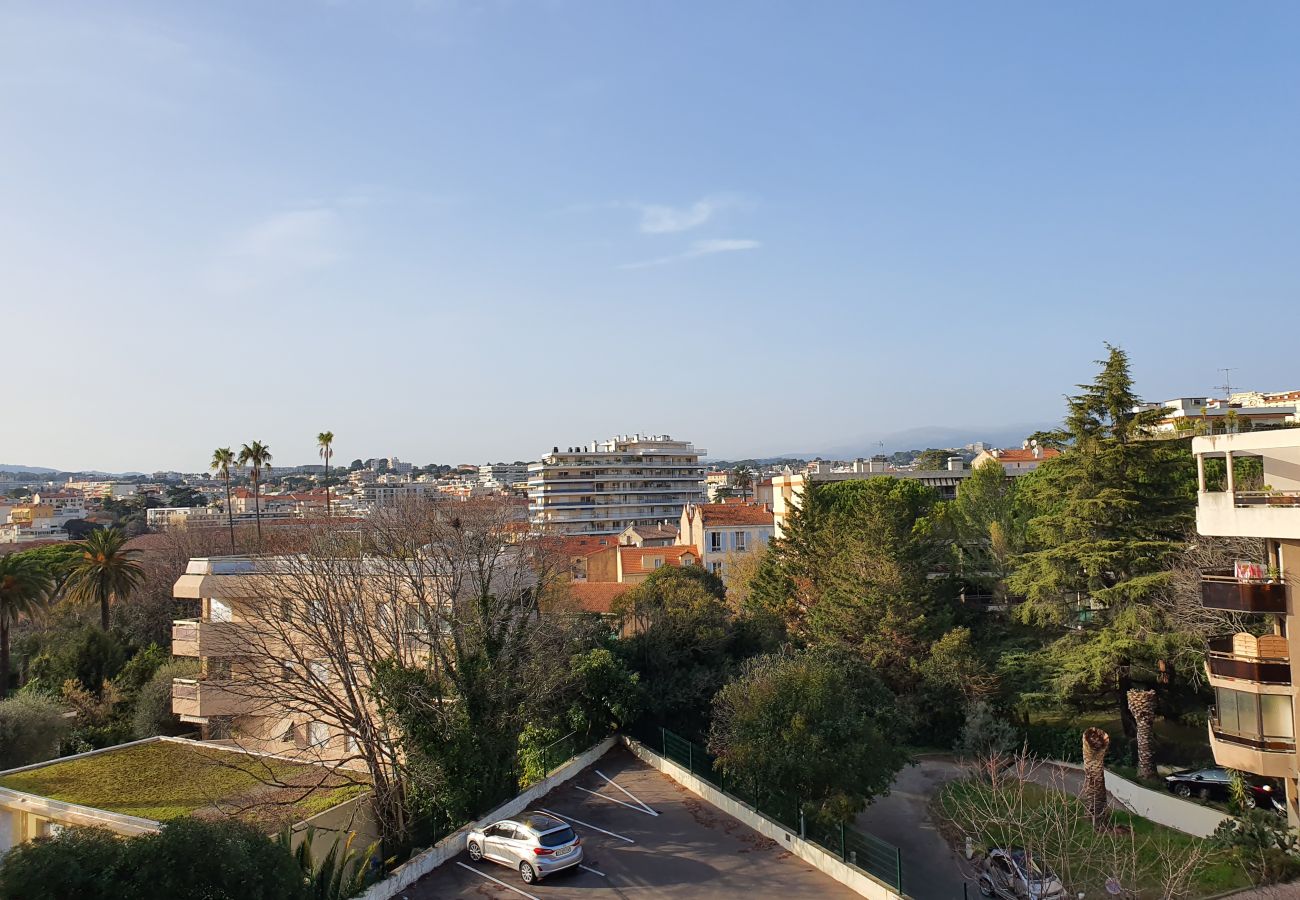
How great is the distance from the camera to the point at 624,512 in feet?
369

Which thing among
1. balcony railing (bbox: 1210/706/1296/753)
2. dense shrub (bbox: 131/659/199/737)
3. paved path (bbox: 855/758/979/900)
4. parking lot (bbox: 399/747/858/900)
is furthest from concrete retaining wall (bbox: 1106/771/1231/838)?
dense shrub (bbox: 131/659/199/737)

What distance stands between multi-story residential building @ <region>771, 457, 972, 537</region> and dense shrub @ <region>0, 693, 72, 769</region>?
31.7 meters

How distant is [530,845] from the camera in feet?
54.8

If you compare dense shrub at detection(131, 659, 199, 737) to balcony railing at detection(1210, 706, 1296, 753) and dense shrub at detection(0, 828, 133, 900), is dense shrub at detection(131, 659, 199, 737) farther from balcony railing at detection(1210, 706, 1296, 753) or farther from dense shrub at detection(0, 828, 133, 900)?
balcony railing at detection(1210, 706, 1296, 753)

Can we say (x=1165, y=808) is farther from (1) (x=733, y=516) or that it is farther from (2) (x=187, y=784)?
(1) (x=733, y=516)

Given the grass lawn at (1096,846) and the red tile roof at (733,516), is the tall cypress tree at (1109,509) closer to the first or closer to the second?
the grass lawn at (1096,846)

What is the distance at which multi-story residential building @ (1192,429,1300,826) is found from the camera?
19266mm

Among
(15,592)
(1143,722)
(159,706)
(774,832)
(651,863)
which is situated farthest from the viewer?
(15,592)

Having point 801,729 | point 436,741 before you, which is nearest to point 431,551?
point 436,741

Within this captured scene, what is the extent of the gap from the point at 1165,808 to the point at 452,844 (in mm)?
18392

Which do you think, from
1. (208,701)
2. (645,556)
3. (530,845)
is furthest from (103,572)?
(530,845)

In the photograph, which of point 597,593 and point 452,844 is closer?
point 452,844

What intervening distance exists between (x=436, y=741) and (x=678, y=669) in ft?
31.8

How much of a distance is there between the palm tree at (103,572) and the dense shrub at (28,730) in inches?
369
